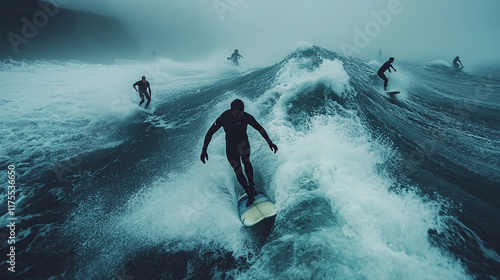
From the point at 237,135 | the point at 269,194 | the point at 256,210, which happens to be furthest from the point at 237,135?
the point at 269,194

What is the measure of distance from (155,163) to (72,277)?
3.32 metres

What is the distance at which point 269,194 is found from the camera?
4844 millimetres

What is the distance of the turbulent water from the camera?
329 cm

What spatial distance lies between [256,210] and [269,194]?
2.57 ft

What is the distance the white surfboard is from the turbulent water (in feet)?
0.52

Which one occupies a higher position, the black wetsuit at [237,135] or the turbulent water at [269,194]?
the black wetsuit at [237,135]

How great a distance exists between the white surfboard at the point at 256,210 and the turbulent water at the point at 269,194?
0.16 m

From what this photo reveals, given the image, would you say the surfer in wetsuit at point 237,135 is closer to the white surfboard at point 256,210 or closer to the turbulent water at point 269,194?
the white surfboard at point 256,210

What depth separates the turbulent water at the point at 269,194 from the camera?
3295 millimetres

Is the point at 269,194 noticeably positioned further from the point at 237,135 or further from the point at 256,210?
the point at 237,135

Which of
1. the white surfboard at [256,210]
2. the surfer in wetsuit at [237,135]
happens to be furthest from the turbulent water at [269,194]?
the surfer in wetsuit at [237,135]

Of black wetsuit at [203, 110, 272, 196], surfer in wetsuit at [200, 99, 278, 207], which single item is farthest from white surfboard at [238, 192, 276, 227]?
black wetsuit at [203, 110, 272, 196]

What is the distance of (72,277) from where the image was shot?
3254 mm

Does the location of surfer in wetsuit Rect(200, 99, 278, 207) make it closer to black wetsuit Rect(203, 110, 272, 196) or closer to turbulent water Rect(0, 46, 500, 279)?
black wetsuit Rect(203, 110, 272, 196)
